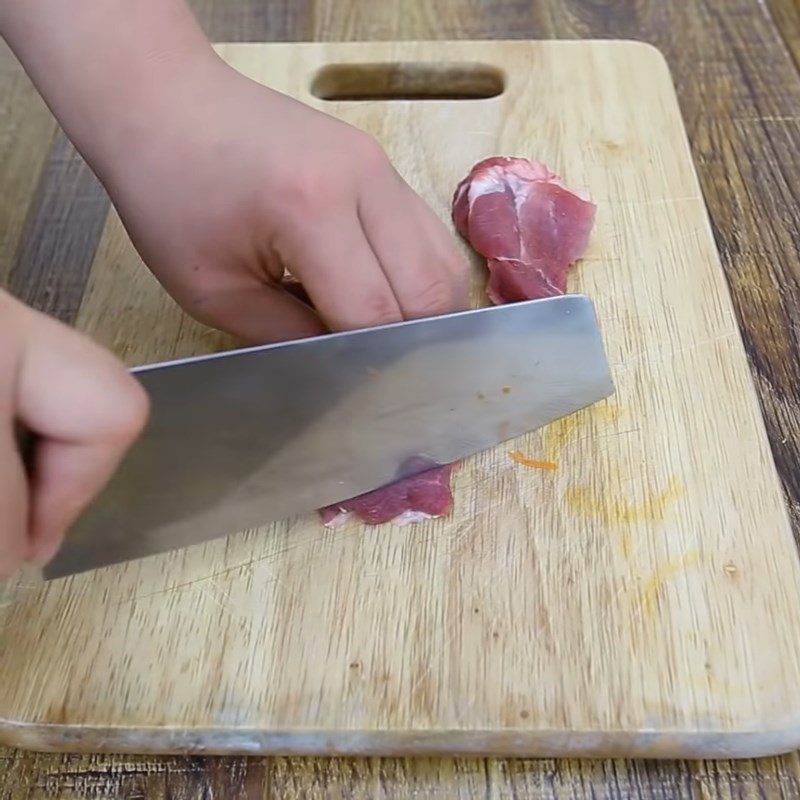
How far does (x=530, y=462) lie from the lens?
110 cm

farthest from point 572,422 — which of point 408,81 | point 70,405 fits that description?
point 408,81

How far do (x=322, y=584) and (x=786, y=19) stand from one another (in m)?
1.40

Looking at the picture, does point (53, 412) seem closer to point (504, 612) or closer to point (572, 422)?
point (504, 612)

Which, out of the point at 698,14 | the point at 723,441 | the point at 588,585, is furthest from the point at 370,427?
the point at 698,14

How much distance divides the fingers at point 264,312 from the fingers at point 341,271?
66 mm

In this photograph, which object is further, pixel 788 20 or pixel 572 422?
pixel 788 20

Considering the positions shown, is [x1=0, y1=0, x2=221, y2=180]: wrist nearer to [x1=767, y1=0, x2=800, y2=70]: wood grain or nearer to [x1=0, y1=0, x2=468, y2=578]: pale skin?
[x1=0, y1=0, x2=468, y2=578]: pale skin

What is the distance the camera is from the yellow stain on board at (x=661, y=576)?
3.21ft

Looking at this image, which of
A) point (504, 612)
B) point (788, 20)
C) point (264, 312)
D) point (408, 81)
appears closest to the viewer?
point (504, 612)

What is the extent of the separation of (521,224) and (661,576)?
52cm

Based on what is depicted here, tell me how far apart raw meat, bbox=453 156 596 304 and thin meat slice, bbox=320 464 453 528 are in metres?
0.29

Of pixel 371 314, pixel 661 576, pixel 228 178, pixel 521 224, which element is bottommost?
pixel 661 576

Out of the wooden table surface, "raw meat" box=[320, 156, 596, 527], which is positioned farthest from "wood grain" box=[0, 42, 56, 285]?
"raw meat" box=[320, 156, 596, 527]

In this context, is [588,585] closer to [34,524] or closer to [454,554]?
[454,554]
